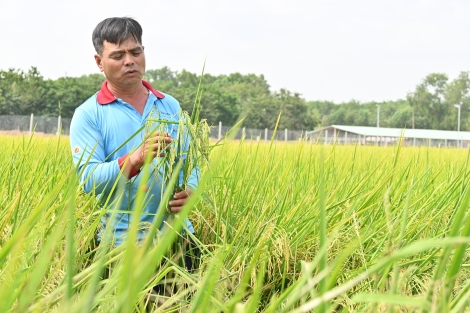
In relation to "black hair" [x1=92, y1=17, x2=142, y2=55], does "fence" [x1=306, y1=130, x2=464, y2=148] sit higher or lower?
lower

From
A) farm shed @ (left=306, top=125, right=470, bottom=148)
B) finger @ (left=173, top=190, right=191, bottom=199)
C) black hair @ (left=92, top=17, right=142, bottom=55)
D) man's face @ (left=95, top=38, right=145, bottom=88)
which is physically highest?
black hair @ (left=92, top=17, right=142, bottom=55)

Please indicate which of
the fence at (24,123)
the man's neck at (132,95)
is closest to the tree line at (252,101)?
the fence at (24,123)

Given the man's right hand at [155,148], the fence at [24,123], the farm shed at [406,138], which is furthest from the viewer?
the fence at [24,123]

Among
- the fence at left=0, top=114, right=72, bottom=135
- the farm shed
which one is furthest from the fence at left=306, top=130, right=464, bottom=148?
the fence at left=0, top=114, right=72, bottom=135

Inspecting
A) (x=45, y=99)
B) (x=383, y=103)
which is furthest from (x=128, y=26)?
(x=383, y=103)

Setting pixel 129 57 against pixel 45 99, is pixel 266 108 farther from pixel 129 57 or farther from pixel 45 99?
pixel 129 57

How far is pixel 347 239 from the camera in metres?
1.12

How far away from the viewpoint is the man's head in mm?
1358

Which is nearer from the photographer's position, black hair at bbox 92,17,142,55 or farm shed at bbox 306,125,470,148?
black hair at bbox 92,17,142,55

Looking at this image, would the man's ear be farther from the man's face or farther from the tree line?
the tree line

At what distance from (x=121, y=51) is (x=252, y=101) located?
3004 centimetres

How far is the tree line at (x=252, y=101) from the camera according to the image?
21.4m

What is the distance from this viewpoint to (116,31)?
4.45ft

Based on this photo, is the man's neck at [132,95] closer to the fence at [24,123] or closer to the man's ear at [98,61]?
the man's ear at [98,61]
